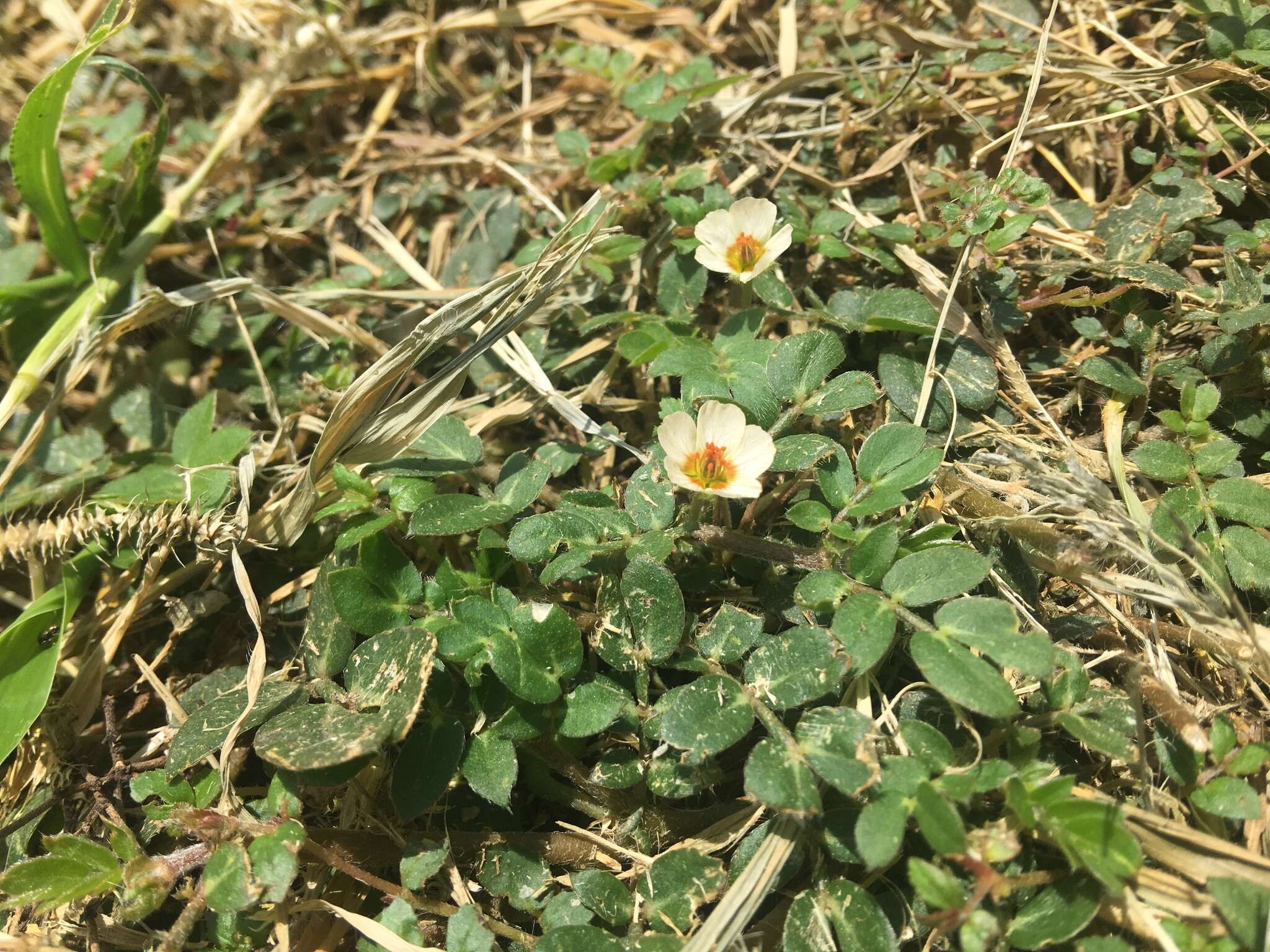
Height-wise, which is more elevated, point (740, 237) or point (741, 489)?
point (740, 237)

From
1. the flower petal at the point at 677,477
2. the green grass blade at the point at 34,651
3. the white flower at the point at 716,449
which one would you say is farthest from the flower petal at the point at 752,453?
the green grass blade at the point at 34,651

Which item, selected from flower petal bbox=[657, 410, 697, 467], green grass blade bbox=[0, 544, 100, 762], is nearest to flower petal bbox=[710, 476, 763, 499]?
flower petal bbox=[657, 410, 697, 467]

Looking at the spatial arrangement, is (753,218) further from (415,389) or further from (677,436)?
(415,389)

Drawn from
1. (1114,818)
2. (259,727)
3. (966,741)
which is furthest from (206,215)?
(1114,818)

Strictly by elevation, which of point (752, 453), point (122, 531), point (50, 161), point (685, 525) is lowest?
point (685, 525)

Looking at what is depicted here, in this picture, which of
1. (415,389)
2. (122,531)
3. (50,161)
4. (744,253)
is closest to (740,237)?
(744,253)

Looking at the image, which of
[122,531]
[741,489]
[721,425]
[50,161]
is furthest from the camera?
[50,161]

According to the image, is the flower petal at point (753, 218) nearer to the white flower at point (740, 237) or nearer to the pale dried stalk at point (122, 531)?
the white flower at point (740, 237)

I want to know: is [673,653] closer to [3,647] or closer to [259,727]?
[259,727]

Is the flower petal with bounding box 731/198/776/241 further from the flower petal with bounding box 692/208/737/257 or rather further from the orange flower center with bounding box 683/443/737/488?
the orange flower center with bounding box 683/443/737/488
